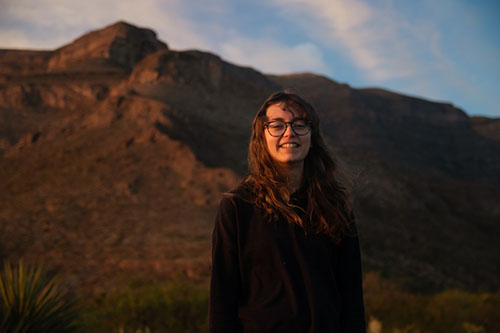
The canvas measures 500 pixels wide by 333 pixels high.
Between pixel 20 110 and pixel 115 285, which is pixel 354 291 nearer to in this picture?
pixel 115 285

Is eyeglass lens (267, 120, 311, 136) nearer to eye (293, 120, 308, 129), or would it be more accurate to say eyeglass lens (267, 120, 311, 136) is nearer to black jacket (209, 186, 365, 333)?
eye (293, 120, 308, 129)

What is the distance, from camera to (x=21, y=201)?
57.6ft

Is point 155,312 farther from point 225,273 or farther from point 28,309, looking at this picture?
point 225,273

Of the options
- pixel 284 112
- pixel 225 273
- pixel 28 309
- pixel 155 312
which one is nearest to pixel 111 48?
pixel 155 312

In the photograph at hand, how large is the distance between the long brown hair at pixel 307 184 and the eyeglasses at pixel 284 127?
0.04 meters

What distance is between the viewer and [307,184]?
6.64 feet

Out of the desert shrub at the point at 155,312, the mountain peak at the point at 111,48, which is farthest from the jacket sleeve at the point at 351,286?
the mountain peak at the point at 111,48

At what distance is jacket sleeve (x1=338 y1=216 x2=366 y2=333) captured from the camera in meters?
1.84

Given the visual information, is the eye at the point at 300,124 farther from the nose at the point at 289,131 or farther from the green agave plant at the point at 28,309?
the green agave plant at the point at 28,309

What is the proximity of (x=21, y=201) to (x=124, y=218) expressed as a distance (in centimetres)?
503

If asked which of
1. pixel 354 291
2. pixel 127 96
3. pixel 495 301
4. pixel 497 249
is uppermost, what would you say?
pixel 127 96

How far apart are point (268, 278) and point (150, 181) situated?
17604 mm

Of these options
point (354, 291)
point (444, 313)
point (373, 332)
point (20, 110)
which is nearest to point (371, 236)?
point (444, 313)

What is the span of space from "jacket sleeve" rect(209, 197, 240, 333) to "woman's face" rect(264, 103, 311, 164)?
0.33 meters
